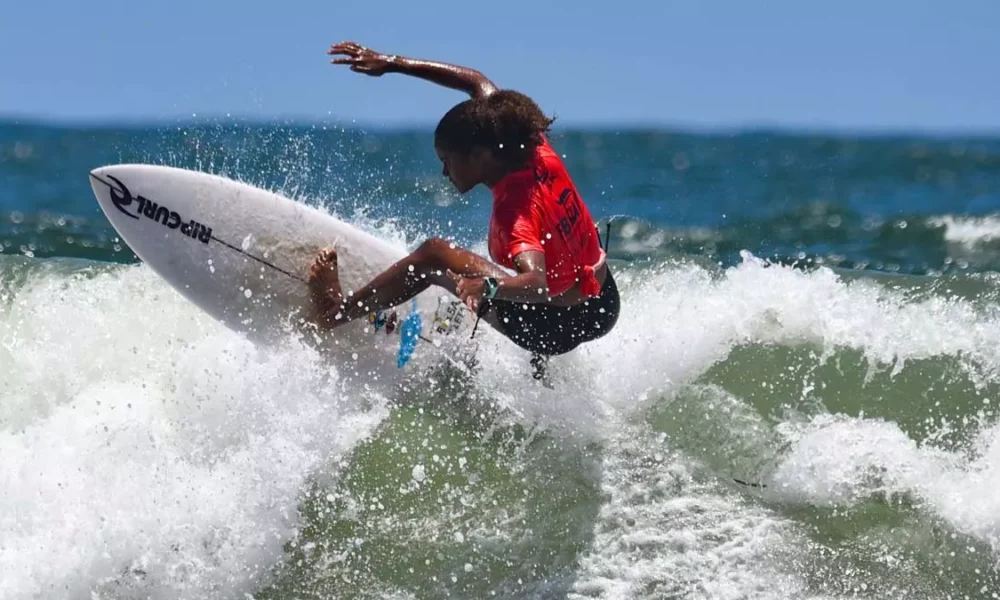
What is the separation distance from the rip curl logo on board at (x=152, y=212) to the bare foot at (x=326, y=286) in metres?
0.65

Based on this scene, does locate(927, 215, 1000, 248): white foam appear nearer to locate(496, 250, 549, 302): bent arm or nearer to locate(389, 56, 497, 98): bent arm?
locate(389, 56, 497, 98): bent arm

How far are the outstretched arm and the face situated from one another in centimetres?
61

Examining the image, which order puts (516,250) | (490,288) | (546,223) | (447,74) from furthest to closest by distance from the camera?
(447,74)
(546,223)
(516,250)
(490,288)

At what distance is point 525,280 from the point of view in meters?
4.43

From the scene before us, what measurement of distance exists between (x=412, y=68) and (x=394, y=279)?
111cm

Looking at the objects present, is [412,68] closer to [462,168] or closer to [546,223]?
[462,168]

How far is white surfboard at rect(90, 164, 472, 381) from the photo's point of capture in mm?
5637

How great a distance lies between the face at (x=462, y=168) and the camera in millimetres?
4766

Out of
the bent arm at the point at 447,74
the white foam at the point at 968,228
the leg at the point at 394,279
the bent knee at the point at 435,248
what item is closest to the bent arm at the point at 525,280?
the leg at the point at 394,279

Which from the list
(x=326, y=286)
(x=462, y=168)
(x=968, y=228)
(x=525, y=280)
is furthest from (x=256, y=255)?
(x=968, y=228)

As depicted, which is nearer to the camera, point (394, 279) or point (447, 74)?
point (394, 279)

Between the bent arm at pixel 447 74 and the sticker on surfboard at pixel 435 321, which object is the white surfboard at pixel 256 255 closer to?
the sticker on surfboard at pixel 435 321

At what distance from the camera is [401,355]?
5184 millimetres

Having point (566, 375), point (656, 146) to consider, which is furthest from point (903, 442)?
point (656, 146)
